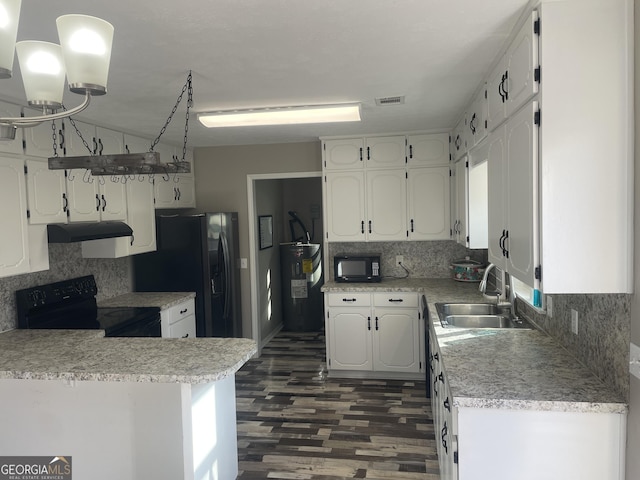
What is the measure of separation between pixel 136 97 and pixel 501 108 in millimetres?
2093

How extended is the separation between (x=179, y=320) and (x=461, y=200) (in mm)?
2658

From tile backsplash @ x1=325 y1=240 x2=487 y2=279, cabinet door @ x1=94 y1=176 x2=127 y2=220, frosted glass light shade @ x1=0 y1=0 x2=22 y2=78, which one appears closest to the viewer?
frosted glass light shade @ x1=0 y1=0 x2=22 y2=78

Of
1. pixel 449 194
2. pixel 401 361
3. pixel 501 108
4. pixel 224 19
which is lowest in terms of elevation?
pixel 401 361

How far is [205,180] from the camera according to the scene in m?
5.04

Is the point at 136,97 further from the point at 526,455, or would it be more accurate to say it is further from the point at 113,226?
the point at 526,455

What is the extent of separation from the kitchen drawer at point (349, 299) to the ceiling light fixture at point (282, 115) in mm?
1665

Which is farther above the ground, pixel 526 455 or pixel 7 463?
pixel 526 455

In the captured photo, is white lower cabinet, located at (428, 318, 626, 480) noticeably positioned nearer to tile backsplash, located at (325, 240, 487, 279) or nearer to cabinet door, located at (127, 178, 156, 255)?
tile backsplash, located at (325, 240, 487, 279)

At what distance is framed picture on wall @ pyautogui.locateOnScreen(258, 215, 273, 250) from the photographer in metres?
5.52

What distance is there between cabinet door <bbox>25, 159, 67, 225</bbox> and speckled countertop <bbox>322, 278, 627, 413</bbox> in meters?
2.61

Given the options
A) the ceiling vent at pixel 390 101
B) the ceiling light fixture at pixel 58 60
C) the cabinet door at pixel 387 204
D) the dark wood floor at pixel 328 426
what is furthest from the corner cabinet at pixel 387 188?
the ceiling light fixture at pixel 58 60

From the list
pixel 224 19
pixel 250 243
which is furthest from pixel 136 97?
pixel 250 243

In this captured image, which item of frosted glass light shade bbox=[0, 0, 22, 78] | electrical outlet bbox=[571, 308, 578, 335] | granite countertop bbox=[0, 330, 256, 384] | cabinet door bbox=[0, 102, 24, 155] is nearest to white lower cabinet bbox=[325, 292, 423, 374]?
granite countertop bbox=[0, 330, 256, 384]

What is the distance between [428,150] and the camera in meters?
4.39
